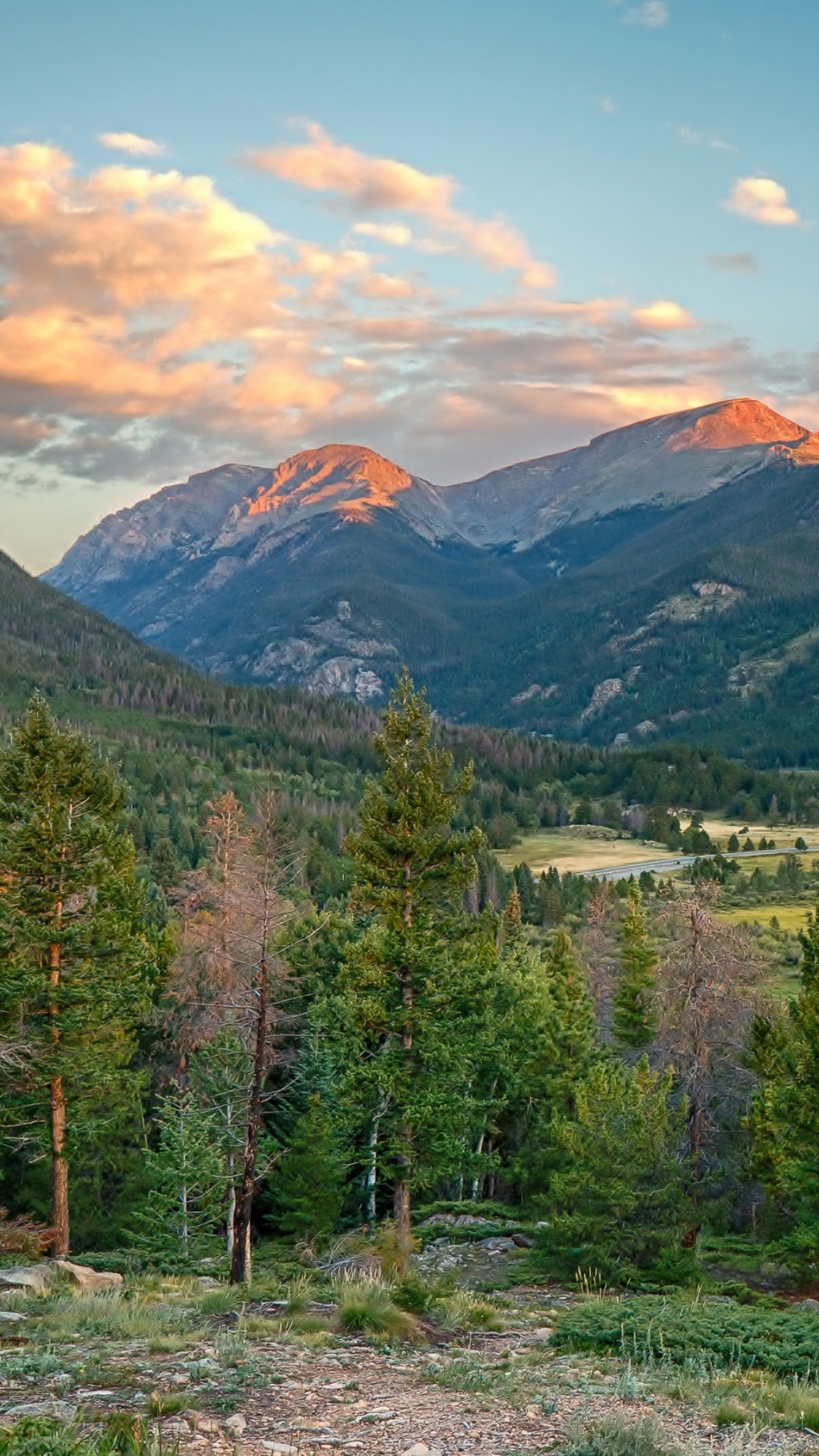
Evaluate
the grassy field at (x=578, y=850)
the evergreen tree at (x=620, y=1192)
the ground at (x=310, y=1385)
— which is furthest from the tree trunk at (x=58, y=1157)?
the grassy field at (x=578, y=850)

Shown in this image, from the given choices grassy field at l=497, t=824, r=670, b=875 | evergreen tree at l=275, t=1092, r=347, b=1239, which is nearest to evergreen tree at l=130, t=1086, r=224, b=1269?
evergreen tree at l=275, t=1092, r=347, b=1239

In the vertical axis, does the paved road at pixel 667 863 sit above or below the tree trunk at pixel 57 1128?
below

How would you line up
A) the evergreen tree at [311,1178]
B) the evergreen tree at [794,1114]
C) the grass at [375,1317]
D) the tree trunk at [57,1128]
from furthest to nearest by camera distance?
the evergreen tree at [311,1178] → the evergreen tree at [794,1114] → the tree trunk at [57,1128] → the grass at [375,1317]

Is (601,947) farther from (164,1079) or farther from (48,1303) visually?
(48,1303)

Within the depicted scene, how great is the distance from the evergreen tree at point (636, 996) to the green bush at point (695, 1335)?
30.3m

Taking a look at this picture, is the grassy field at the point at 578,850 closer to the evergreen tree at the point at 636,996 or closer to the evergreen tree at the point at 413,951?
the evergreen tree at the point at 636,996

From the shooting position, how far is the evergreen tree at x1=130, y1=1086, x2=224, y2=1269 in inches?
1267

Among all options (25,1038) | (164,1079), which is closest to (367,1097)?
(25,1038)

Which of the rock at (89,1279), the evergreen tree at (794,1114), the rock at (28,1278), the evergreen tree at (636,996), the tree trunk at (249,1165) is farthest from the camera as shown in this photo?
Answer: the evergreen tree at (636,996)

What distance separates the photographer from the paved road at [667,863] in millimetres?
126938

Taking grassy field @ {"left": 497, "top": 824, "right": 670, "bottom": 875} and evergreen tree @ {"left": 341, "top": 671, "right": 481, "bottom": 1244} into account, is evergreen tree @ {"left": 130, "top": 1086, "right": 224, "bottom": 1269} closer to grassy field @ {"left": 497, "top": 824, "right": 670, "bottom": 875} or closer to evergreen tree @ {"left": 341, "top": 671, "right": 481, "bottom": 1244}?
evergreen tree @ {"left": 341, "top": 671, "right": 481, "bottom": 1244}

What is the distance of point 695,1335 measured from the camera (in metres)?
16.9

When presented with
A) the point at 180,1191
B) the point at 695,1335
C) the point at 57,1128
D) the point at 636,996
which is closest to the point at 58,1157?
the point at 57,1128

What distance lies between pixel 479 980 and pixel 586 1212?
740cm
